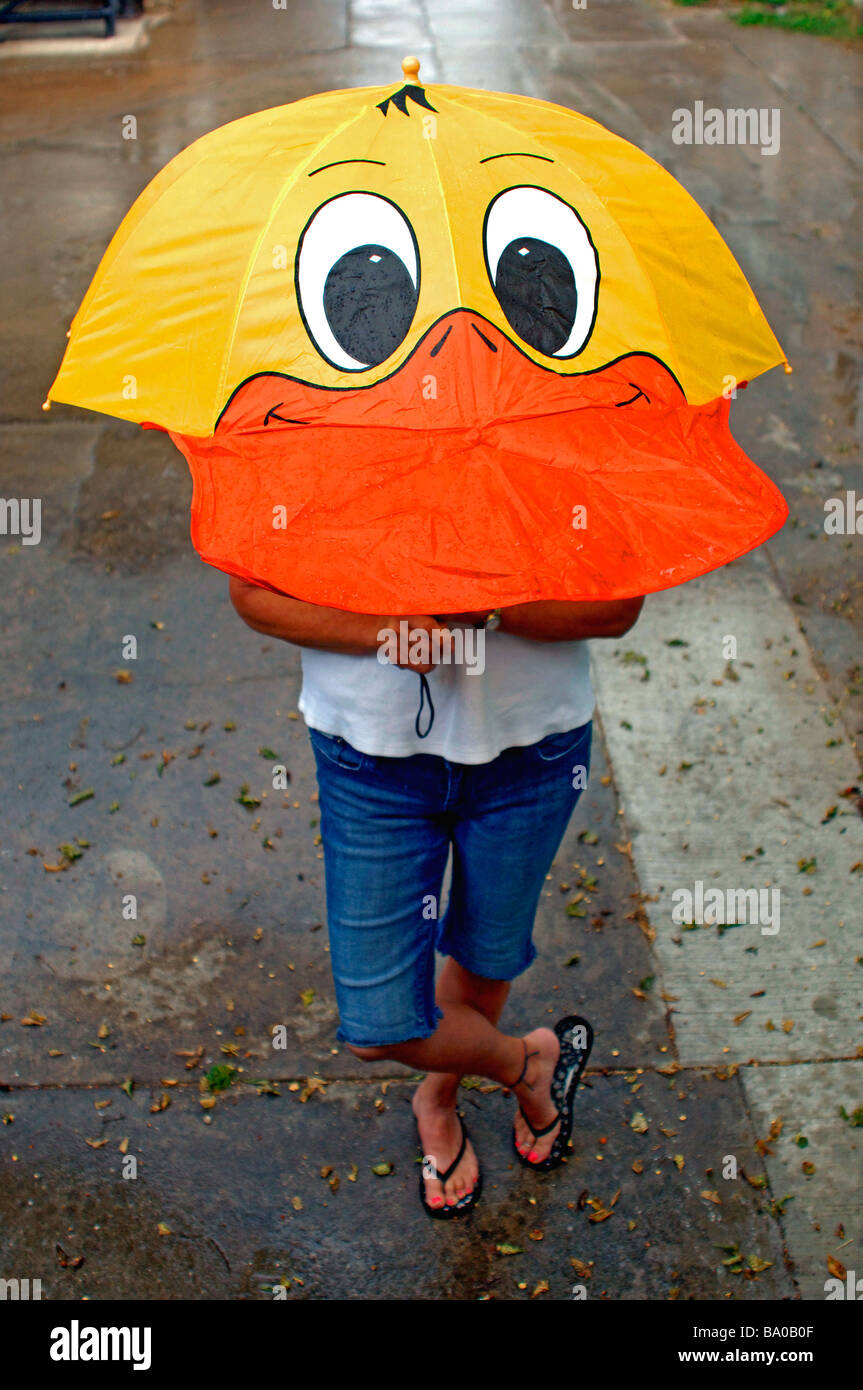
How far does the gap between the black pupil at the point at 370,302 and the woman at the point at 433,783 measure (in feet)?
1.52

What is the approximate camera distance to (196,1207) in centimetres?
297

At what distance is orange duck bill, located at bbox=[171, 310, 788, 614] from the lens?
1896 mm

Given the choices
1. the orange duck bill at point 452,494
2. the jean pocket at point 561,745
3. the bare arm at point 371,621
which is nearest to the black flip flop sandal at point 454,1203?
the jean pocket at point 561,745

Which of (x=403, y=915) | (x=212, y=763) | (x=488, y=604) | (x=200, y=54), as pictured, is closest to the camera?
(x=488, y=604)

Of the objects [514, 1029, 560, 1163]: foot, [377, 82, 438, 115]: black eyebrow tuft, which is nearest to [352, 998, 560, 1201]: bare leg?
[514, 1029, 560, 1163]: foot

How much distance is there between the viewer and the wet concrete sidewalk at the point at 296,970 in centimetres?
291

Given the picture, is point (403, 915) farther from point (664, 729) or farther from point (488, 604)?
point (664, 729)

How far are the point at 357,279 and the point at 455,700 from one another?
763 mm

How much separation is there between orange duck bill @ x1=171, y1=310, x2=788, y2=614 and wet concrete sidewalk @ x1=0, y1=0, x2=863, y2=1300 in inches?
71.5

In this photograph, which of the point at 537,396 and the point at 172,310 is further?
the point at 172,310

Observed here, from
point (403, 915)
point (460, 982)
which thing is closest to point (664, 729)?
point (460, 982)

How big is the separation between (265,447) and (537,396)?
18.3 inches

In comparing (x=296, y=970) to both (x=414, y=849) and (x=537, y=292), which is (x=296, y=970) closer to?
(x=414, y=849)

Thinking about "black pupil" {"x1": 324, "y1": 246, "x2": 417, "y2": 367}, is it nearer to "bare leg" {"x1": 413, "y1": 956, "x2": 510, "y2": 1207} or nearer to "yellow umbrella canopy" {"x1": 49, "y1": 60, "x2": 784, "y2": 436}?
"yellow umbrella canopy" {"x1": 49, "y1": 60, "x2": 784, "y2": 436}
